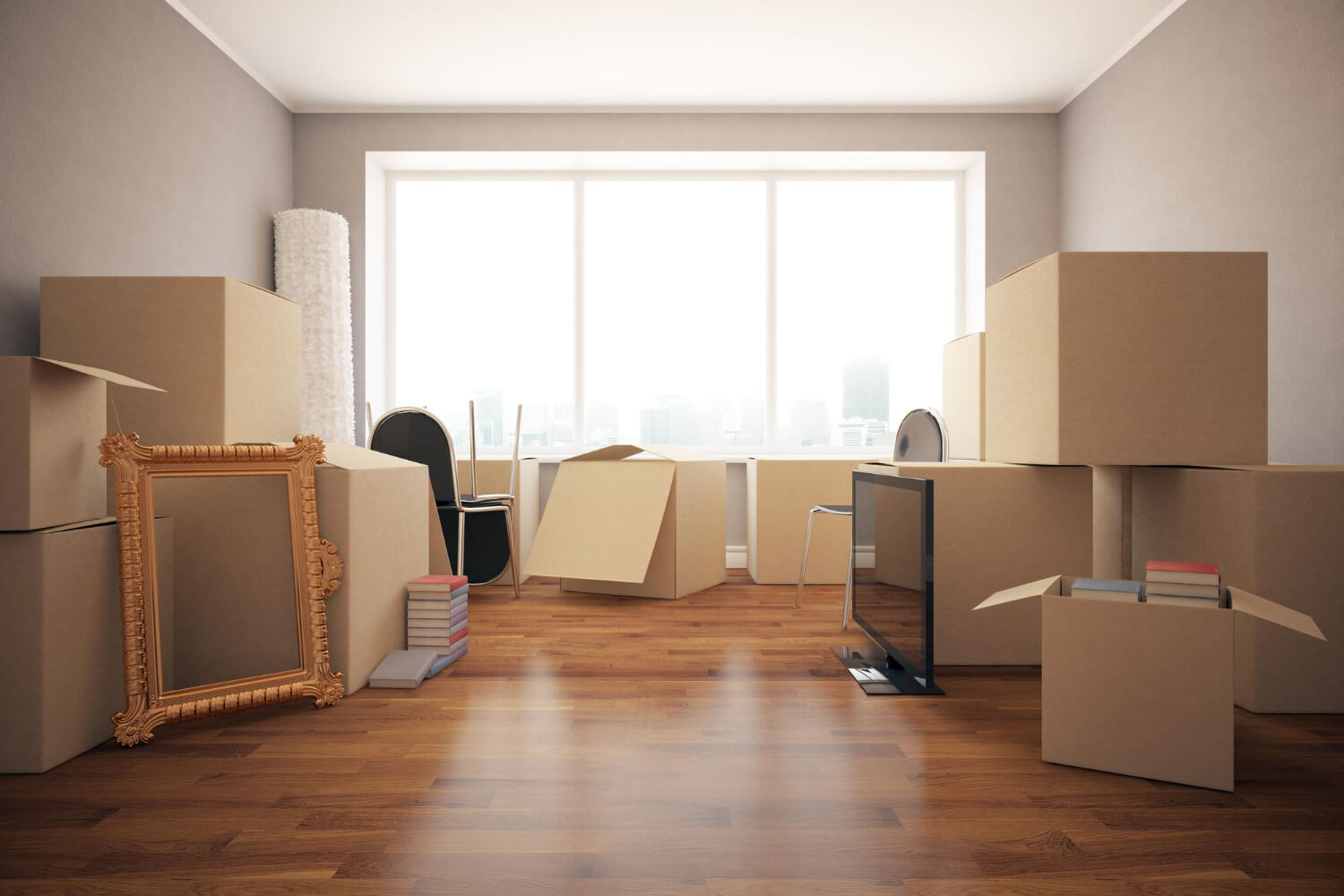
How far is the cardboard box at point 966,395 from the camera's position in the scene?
3174 mm

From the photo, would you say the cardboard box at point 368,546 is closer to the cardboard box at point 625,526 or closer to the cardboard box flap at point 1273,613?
the cardboard box at point 625,526

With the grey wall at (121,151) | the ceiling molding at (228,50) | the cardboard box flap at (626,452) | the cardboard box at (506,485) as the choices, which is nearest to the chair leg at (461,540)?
the cardboard box at (506,485)

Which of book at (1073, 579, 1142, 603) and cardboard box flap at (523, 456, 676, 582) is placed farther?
cardboard box flap at (523, 456, 676, 582)

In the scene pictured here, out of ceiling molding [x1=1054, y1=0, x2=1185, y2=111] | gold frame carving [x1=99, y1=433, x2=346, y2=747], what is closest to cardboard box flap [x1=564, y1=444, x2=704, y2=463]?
gold frame carving [x1=99, y1=433, x2=346, y2=747]

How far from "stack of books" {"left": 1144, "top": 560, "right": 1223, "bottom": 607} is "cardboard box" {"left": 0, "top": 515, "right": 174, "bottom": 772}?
224 cm

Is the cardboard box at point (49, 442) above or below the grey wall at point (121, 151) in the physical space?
below

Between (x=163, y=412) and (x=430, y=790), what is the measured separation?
162 centimetres

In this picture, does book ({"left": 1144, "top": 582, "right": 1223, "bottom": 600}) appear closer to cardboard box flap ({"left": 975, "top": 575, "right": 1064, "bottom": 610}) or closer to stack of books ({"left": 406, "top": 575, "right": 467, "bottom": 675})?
cardboard box flap ({"left": 975, "top": 575, "right": 1064, "bottom": 610})

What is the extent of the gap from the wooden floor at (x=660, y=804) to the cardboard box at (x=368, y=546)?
19 centimetres

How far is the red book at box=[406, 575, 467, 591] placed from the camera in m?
2.17

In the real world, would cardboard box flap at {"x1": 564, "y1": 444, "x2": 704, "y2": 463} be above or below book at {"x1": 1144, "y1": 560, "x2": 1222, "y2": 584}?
above

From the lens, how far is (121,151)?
278cm

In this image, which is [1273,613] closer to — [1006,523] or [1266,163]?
[1006,523]

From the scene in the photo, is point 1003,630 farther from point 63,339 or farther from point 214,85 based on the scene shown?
A: point 214,85
